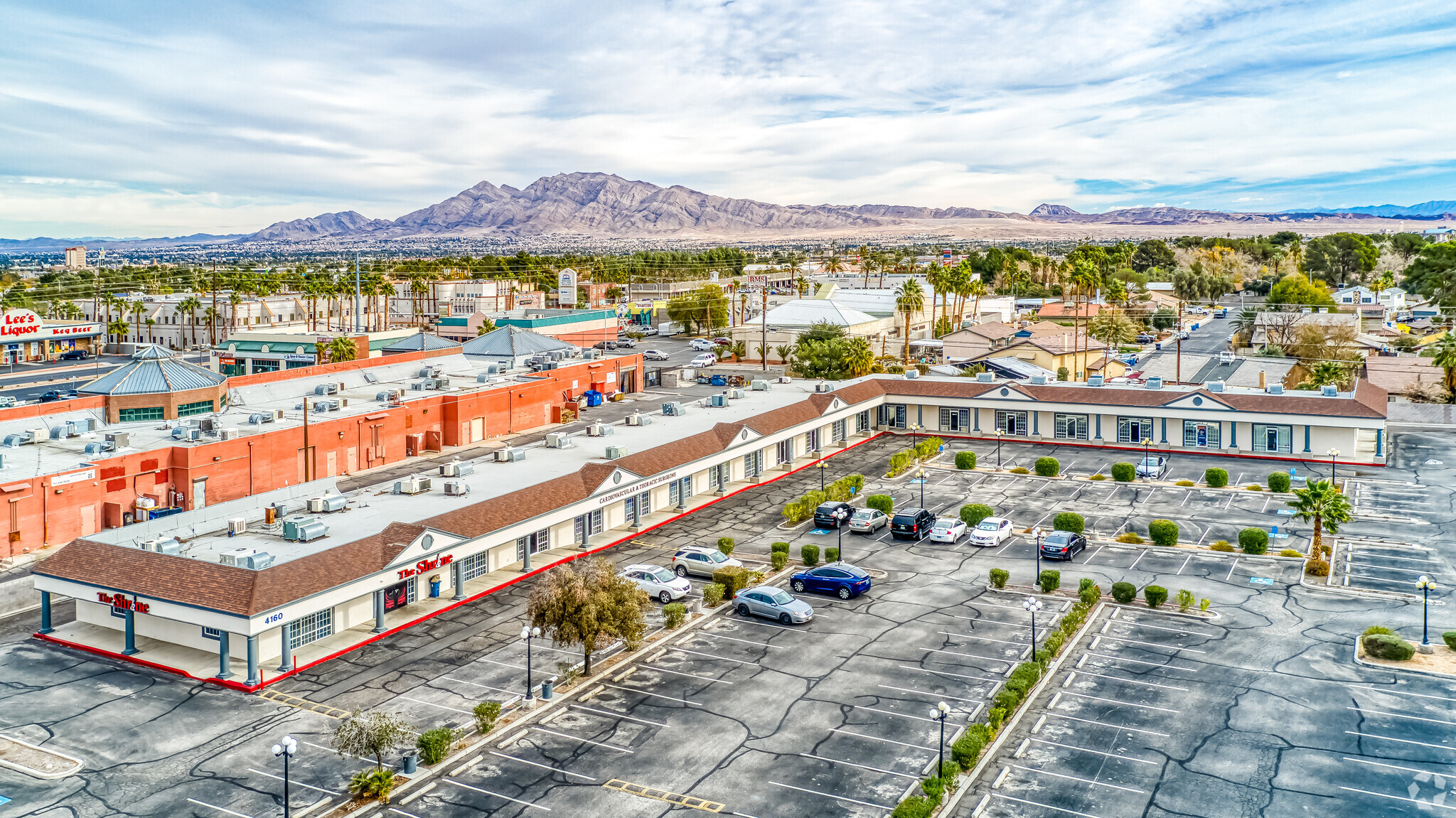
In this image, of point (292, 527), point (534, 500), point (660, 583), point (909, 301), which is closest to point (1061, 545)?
point (660, 583)

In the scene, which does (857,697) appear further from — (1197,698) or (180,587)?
(180,587)

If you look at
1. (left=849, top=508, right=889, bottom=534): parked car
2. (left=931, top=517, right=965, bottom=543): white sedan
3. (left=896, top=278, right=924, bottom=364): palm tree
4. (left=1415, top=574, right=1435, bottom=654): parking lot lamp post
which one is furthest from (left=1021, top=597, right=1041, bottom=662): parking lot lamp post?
(left=896, top=278, right=924, bottom=364): palm tree

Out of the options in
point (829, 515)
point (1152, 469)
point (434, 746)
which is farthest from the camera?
point (1152, 469)

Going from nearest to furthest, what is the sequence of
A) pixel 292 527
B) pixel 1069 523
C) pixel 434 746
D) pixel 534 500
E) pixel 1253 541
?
pixel 434 746 < pixel 292 527 < pixel 534 500 < pixel 1253 541 < pixel 1069 523

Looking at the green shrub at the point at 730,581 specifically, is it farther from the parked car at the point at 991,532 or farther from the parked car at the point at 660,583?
the parked car at the point at 991,532

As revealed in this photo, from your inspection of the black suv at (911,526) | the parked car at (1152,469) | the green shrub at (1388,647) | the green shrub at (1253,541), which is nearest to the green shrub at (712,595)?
the black suv at (911,526)

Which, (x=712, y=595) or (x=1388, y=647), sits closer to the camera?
(x=1388, y=647)

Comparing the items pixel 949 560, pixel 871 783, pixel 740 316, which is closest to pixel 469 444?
pixel 949 560

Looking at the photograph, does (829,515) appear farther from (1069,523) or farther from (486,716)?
(486,716)
